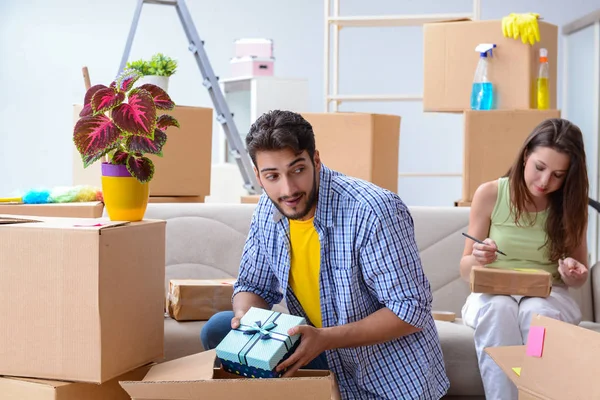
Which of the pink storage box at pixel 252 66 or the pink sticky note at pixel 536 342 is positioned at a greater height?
the pink storage box at pixel 252 66

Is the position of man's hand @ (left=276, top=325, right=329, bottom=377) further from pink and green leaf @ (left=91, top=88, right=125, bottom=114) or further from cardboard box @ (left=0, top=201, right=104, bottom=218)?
cardboard box @ (left=0, top=201, right=104, bottom=218)

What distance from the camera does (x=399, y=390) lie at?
1.60 m

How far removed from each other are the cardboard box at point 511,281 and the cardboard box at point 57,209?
1.12 m

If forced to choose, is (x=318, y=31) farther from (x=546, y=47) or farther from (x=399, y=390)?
(x=399, y=390)

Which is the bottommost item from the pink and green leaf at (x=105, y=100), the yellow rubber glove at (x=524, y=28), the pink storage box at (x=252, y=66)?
the pink and green leaf at (x=105, y=100)

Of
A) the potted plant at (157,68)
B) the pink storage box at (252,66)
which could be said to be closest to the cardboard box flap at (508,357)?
the potted plant at (157,68)

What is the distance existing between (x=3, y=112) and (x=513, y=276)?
407 cm

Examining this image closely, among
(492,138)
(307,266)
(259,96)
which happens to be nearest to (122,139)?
(307,266)

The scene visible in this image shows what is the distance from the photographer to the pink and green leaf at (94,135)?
1.66 m

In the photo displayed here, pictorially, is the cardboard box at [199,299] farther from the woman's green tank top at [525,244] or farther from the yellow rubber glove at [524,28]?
the yellow rubber glove at [524,28]

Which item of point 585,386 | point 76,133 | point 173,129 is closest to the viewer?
point 585,386

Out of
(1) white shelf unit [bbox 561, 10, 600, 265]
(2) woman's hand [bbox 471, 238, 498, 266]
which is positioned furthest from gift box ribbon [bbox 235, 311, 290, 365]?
(1) white shelf unit [bbox 561, 10, 600, 265]

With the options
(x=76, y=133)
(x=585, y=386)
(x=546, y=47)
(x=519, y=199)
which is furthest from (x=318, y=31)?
(x=585, y=386)

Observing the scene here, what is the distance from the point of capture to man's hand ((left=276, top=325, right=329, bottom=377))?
1.38 m
